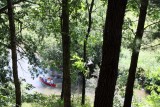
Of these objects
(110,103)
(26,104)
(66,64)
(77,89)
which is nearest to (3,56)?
(26,104)

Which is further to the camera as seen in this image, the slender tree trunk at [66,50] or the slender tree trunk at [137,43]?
the slender tree trunk at [66,50]

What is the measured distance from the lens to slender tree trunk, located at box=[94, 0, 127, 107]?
434 centimetres

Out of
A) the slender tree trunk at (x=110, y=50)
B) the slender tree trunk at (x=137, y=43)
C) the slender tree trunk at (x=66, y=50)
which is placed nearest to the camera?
the slender tree trunk at (x=110, y=50)

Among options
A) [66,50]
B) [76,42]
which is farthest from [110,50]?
[76,42]

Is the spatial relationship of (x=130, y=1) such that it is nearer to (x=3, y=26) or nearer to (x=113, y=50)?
(x=113, y=50)

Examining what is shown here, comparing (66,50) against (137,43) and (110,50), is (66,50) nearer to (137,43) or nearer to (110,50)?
(137,43)

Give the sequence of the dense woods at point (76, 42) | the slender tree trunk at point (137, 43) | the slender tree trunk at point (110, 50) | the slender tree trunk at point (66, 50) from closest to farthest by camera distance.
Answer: the slender tree trunk at point (110, 50) → the dense woods at point (76, 42) → the slender tree trunk at point (137, 43) → the slender tree trunk at point (66, 50)

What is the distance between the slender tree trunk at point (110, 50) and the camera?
14.3ft

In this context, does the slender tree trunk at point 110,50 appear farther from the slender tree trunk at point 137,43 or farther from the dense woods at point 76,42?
the slender tree trunk at point 137,43

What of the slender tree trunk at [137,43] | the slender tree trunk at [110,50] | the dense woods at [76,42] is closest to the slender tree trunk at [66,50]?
the dense woods at [76,42]

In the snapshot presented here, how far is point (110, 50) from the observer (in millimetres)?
4441

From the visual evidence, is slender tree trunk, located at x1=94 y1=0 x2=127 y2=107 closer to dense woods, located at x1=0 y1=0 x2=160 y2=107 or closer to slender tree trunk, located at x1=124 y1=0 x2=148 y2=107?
dense woods, located at x1=0 y1=0 x2=160 y2=107

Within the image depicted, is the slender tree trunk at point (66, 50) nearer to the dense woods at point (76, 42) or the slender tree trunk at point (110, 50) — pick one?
the dense woods at point (76, 42)

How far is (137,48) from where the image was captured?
28.2 ft
